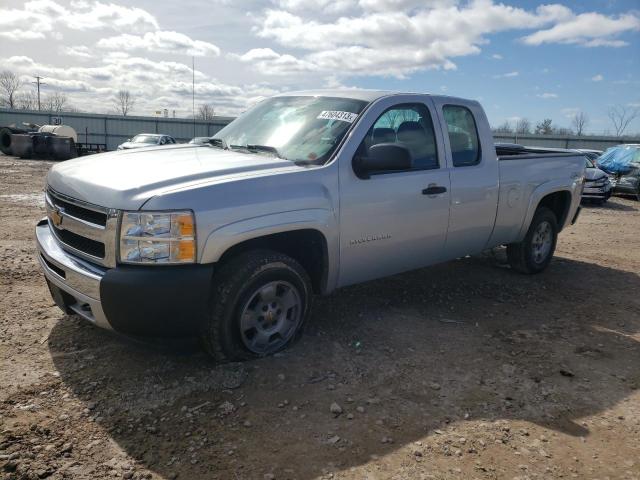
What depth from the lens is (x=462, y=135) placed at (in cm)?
488

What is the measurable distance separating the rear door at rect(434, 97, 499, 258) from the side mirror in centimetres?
102

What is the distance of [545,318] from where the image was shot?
4.94m

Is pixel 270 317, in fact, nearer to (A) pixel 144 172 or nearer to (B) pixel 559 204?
(A) pixel 144 172

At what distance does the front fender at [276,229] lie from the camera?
310 centimetres

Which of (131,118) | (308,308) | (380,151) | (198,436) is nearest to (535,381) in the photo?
(308,308)

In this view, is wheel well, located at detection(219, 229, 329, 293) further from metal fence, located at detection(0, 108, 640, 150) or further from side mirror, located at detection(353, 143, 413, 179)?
metal fence, located at detection(0, 108, 640, 150)

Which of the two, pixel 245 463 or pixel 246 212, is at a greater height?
pixel 246 212

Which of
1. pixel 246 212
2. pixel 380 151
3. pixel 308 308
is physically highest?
pixel 380 151

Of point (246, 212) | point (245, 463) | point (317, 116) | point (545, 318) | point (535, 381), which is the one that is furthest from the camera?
point (545, 318)

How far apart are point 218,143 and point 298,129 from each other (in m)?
0.85

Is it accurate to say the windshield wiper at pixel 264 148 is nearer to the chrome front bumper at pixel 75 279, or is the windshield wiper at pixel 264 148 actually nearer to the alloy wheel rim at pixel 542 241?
the chrome front bumper at pixel 75 279

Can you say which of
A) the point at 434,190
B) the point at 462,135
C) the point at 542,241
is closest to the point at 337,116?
the point at 434,190

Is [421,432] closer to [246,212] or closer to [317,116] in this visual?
[246,212]

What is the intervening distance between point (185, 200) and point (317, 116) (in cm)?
158
